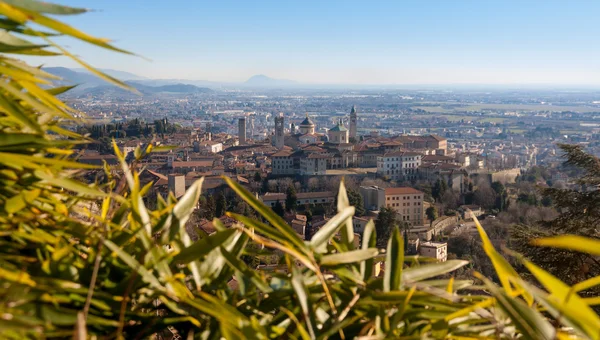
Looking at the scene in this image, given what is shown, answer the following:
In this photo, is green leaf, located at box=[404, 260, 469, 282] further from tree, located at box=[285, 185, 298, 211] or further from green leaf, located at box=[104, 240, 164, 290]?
tree, located at box=[285, 185, 298, 211]

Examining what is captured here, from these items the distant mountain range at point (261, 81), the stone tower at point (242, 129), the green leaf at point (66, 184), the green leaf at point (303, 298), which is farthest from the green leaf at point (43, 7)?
the distant mountain range at point (261, 81)

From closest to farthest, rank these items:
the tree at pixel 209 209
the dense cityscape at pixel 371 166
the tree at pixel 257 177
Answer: the tree at pixel 209 209
the dense cityscape at pixel 371 166
the tree at pixel 257 177

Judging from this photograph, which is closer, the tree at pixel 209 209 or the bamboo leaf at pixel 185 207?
the bamboo leaf at pixel 185 207

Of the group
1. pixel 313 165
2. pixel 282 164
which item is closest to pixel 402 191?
pixel 313 165

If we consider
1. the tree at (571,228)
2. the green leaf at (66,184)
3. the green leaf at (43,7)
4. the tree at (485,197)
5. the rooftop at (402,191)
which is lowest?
the tree at (485,197)

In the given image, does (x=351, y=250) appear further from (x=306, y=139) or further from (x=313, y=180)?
(x=306, y=139)

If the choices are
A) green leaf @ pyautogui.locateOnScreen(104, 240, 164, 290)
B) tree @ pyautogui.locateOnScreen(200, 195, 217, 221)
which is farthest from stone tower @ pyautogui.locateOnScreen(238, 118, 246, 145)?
green leaf @ pyautogui.locateOnScreen(104, 240, 164, 290)

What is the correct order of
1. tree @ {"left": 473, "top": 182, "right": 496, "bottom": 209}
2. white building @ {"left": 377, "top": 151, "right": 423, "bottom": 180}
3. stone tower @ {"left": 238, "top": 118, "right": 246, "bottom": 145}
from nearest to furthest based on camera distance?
tree @ {"left": 473, "top": 182, "right": 496, "bottom": 209} → white building @ {"left": 377, "top": 151, "right": 423, "bottom": 180} → stone tower @ {"left": 238, "top": 118, "right": 246, "bottom": 145}

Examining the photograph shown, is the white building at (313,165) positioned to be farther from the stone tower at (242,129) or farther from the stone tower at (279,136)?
the stone tower at (242,129)
